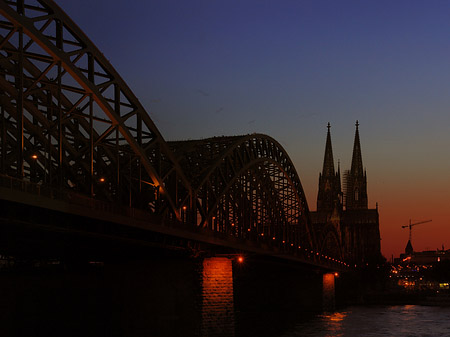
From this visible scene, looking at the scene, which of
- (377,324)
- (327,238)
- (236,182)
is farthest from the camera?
Result: (327,238)

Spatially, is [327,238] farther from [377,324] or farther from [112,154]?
[112,154]

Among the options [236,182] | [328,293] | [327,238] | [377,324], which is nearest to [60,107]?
[236,182]

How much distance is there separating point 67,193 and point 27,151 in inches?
835

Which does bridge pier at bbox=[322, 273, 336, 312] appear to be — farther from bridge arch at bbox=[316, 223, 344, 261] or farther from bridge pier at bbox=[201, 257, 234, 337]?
bridge pier at bbox=[201, 257, 234, 337]

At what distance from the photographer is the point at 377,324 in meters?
116

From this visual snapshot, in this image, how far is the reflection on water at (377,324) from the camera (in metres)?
101

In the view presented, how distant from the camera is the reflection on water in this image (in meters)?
101

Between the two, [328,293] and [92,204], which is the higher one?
[92,204]

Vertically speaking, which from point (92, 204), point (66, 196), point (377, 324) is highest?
point (66, 196)

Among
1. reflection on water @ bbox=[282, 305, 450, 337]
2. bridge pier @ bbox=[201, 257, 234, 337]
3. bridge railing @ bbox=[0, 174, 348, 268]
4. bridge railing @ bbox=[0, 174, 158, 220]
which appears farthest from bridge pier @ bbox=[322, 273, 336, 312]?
bridge railing @ bbox=[0, 174, 158, 220]

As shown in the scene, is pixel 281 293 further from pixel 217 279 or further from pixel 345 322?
pixel 217 279

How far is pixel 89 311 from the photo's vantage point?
7538cm

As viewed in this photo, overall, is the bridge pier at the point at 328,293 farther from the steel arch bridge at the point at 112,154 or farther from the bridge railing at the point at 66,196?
the bridge railing at the point at 66,196

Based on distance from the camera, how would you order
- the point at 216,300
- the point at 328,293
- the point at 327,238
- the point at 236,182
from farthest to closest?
the point at 327,238, the point at 328,293, the point at 236,182, the point at 216,300
